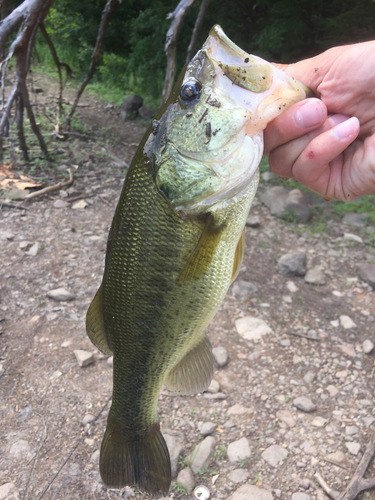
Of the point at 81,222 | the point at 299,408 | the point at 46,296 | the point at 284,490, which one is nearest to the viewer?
the point at 284,490

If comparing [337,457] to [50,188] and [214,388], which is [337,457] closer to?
[214,388]

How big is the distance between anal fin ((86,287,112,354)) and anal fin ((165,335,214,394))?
345 mm

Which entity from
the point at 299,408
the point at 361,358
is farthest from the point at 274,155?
the point at 361,358

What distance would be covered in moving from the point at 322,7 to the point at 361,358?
251 inches

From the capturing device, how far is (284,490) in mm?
2250

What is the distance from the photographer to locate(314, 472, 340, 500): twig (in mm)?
2201

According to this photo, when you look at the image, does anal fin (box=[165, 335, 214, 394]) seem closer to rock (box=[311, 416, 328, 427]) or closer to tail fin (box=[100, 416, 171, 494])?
tail fin (box=[100, 416, 171, 494])

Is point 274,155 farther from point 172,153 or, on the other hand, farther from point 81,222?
point 81,222

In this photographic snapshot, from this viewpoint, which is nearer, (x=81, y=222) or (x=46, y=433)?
(x=46, y=433)

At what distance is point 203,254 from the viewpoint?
1.46 meters

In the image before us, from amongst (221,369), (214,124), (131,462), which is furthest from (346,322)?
(214,124)

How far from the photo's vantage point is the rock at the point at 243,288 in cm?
364

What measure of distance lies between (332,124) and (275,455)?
77.9 inches

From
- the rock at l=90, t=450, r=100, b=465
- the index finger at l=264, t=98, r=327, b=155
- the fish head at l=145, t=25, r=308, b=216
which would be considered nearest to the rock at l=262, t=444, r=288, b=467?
the rock at l=90, t=450, r=100, b=465
